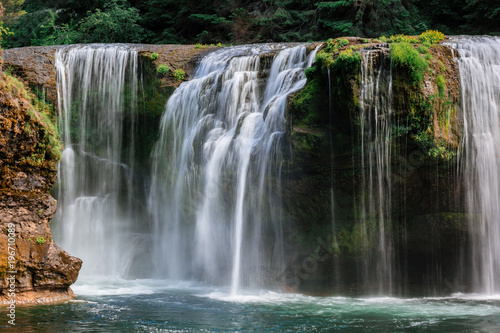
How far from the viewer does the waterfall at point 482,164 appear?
12.3 meters

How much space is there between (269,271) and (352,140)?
410 centimetres

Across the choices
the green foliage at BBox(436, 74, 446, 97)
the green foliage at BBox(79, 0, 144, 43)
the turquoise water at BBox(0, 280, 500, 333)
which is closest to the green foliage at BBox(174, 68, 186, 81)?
the turquoise water at BBox(0, 280, 500, 333)

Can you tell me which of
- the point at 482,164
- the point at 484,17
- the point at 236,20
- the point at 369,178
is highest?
the point at 236,20

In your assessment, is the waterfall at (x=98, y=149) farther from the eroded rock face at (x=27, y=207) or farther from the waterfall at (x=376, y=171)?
the waterfall at (x=376, y=171)

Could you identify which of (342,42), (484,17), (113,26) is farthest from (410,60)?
(113,26)

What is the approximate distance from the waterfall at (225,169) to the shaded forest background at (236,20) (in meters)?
8.11

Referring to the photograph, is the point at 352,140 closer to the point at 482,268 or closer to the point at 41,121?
the point at 482,268

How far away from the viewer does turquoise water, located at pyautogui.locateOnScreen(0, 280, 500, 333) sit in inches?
349

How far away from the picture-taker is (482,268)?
12.7 m

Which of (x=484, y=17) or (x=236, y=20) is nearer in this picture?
(x=484, y=17)

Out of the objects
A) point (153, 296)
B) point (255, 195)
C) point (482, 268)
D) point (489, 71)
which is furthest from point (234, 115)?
point (482, 268)

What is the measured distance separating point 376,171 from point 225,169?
12.7 feet

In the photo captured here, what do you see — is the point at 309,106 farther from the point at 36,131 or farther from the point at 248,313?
the point at 36,131

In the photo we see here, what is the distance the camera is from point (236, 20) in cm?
2559
